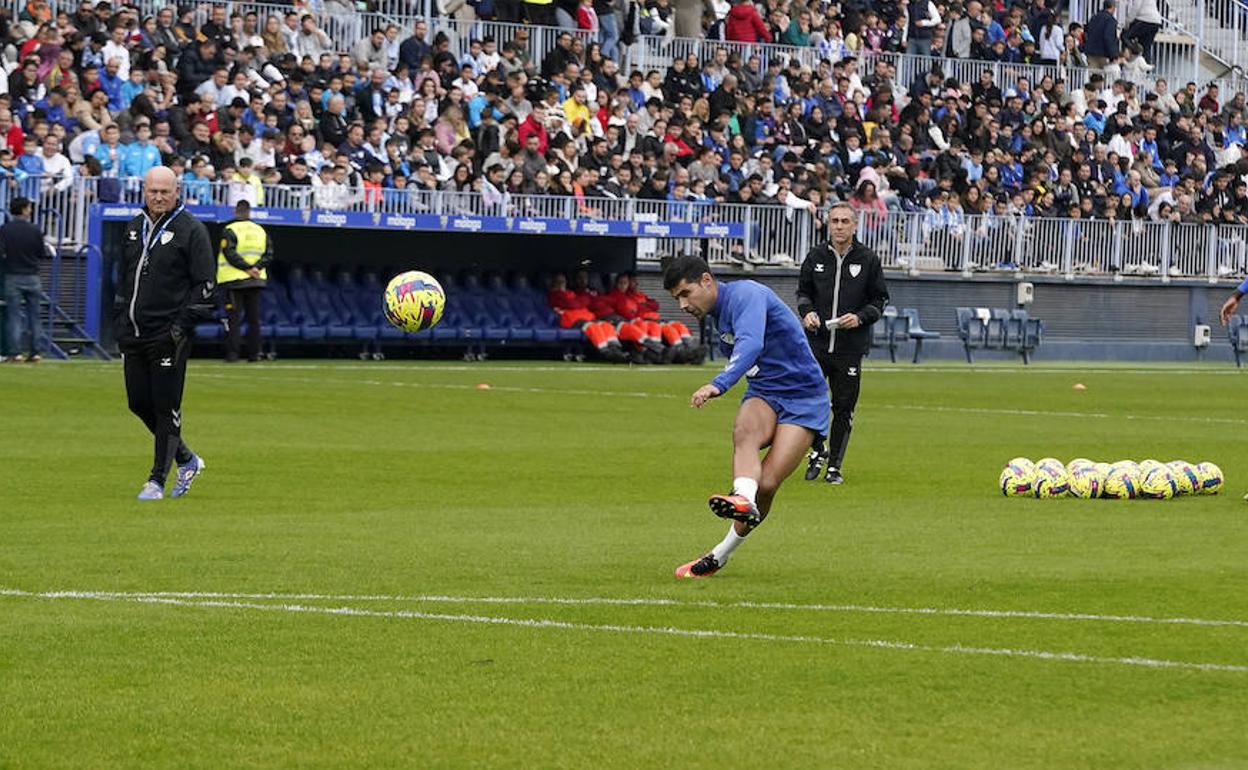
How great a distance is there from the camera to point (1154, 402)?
104 ft

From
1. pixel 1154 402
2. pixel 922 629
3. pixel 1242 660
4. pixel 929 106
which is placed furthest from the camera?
pixel 929 106

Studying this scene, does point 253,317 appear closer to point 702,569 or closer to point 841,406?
point 841,406

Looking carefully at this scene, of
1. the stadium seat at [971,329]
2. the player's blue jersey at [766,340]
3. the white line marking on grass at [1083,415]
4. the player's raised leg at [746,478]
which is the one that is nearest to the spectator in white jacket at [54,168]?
the white line marking on grass at [1083,415]

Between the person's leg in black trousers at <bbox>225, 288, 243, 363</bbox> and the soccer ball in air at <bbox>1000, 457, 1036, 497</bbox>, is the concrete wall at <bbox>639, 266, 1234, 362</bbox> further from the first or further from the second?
the soccer ball in air at <bbox>1000, 457, 1036, 497</bbox>

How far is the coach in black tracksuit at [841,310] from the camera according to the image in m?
18.9

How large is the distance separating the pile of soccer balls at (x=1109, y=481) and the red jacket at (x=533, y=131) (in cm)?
2364

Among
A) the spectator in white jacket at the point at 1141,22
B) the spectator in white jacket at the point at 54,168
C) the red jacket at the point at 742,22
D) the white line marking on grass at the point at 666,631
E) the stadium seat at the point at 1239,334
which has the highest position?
the spectator in white jacket at the point at 1141,22

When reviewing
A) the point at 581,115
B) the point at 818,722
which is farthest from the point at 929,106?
the point at 818,722

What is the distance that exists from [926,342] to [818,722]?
38277 mm

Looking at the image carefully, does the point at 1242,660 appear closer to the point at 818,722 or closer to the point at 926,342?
the point at 818,722

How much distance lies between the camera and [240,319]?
115ft

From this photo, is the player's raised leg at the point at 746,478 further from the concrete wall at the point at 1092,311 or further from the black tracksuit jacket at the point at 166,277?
the concrete wall at the point at 1092,311

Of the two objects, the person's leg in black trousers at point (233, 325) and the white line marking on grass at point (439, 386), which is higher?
the person's leg in black trousers at point (233, 325)

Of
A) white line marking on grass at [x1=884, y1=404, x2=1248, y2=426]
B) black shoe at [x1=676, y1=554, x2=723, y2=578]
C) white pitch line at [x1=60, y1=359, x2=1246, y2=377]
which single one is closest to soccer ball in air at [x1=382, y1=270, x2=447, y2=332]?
white line marking on grass at [x1=884, y1=404, x2=1248, y2=426]
